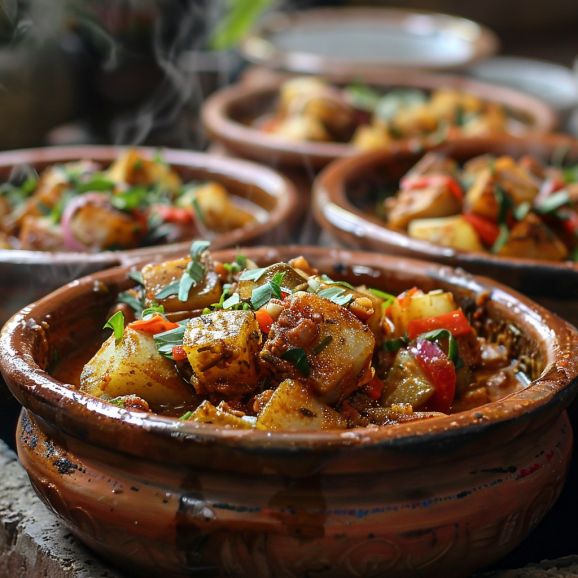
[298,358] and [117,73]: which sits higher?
[298,358]

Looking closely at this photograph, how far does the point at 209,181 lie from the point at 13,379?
1.86 meters

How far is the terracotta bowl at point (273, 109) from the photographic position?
3.15m

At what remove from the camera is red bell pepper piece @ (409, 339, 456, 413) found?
144 cm

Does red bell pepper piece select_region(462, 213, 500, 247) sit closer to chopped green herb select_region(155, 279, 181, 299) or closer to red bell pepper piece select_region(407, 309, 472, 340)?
red bell pepper piece select_region(407, 309, 472, 340)

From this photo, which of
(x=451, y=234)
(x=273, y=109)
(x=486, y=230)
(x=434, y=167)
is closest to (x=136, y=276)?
(x=451, y=234)

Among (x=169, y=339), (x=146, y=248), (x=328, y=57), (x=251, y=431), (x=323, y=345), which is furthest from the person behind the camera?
(x=328, y=57)

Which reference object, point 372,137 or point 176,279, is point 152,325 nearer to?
point 176,279

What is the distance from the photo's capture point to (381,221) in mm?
2488

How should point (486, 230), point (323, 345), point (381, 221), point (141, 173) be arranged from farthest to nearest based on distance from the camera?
point (141, 173) < point (381, 221) < point (486, 230) < point (323, 345)

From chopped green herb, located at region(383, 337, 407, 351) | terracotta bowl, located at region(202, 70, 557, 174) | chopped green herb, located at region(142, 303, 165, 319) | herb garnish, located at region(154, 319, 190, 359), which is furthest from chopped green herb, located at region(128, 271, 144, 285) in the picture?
terracotta bowl, located at region(202, 70, 557, 174)

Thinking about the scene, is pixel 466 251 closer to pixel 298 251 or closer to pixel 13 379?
pixel 298 251

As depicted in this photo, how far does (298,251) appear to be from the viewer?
1.85 m

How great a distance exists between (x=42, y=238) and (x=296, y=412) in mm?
1427

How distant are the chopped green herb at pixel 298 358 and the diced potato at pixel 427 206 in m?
1.25
